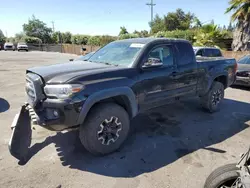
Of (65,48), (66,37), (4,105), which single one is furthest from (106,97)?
(66,37)

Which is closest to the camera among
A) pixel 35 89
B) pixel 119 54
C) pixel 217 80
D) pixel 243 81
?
pixel 35 89

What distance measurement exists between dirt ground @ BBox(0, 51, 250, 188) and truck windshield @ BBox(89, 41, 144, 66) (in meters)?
1.50

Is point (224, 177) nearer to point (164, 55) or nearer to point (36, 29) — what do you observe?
point (164, 55)

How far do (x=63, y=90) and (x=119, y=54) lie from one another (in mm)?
1567

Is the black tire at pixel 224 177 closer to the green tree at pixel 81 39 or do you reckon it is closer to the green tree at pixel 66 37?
the green tree at pixel 81 39

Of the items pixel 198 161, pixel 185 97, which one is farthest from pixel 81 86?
pixel 185 97

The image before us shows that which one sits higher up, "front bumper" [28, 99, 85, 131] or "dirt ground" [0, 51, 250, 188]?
"front bumper" [28, 99, 85, 131]

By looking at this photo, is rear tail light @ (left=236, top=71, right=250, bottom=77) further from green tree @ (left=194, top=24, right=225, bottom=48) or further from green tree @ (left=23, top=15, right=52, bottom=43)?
green tree @ (left=23, top=15, right=52, bottom=43)

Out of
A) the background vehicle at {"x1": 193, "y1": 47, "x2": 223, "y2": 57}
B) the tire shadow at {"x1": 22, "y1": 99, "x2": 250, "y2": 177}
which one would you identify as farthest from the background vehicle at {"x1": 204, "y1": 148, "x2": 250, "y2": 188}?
the background vehicle at {"x1": 193, "y1": 47, "x2": 223, "y2": 57}

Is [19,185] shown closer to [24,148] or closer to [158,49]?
Result: [24,148]

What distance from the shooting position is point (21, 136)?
348 cm

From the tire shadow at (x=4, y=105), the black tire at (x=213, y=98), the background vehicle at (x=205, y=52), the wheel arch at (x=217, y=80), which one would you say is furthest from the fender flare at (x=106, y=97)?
the background vehicle at (x=205, y=52)

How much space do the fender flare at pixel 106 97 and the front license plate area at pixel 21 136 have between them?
1.08 metres

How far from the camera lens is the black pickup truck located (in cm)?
300
